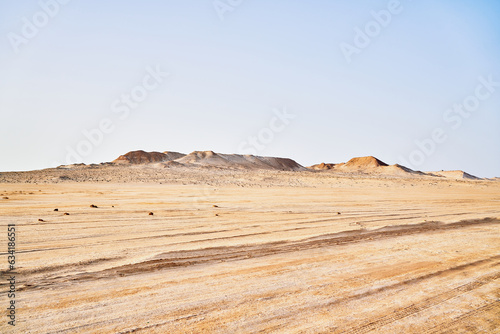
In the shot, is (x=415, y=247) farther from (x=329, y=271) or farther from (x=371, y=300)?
(x=371, y=300)

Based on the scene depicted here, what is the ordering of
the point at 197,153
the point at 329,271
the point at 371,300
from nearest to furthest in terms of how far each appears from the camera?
the point at 371,300 → the point at 329,271 → the point at 197,153

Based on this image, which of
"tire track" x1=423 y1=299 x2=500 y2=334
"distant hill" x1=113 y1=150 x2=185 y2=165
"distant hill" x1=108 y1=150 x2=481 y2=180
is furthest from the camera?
"distant hill" x1=113 y1=150 x2=185 y2=165

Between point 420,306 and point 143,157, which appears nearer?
point 420,306

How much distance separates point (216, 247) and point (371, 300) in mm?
2900

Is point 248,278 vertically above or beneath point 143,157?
beneath

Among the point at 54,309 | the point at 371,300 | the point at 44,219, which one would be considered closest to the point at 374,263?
A: the point at 371,300

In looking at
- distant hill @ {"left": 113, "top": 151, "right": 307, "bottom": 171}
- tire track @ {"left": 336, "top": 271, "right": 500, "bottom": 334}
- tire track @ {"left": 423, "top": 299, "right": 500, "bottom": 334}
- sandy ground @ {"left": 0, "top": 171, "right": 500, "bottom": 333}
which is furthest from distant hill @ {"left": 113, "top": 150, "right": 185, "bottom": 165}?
tire track @ {"left": 423, "top": 299, "right": 500, "bottom": 334}

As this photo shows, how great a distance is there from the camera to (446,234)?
25.6 ft

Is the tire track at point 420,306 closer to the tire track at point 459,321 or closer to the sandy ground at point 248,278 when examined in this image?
the sandy ground at point 248,278

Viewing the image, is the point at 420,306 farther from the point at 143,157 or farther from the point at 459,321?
the point at 143,157

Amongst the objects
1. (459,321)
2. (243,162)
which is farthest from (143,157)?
(459,321)

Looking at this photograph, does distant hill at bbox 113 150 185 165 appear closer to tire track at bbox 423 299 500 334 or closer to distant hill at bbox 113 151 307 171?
distant hill at bbox 113 151 307 171

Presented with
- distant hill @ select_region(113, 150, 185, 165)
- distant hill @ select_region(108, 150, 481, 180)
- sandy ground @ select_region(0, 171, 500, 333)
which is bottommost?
sandy ground @ select_region(0, 171, 500, 333)

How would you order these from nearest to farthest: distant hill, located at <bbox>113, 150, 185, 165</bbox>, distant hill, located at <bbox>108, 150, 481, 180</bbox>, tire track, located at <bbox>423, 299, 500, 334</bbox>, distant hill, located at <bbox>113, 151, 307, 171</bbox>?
tire track, located at <bbox>423, 299, 500, 334</bbox> < distant hill, located at <bbox>108, 150, 481, 180</bbox> < distant hill, located at <bbox>113, 151, 307, 171</bbox> < distant hill, located at <bbox>113, 150, 185, 165</bbox>
